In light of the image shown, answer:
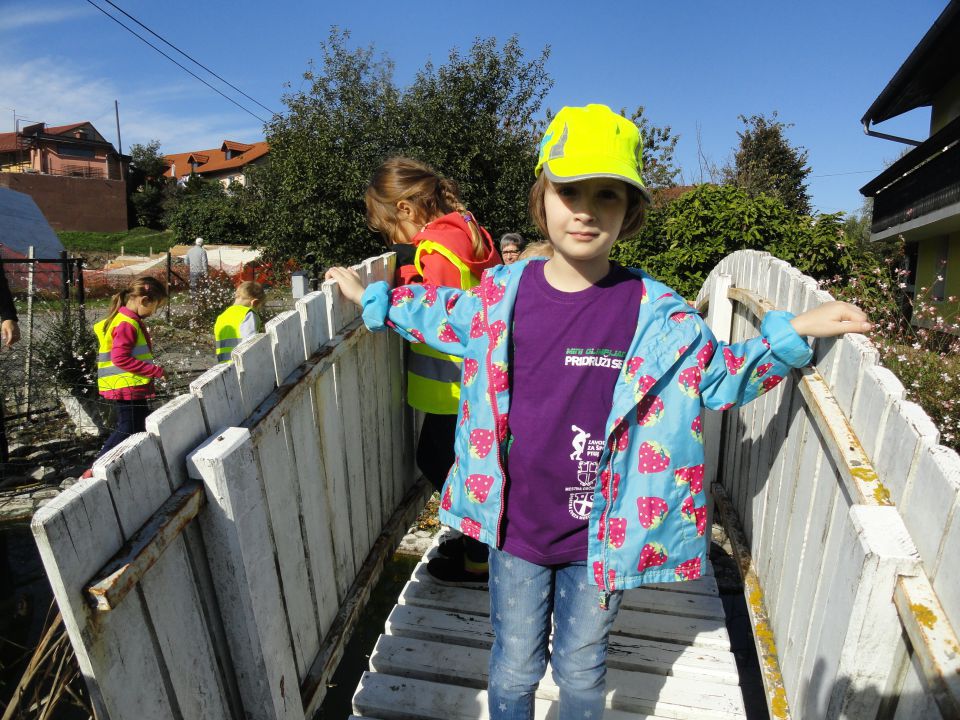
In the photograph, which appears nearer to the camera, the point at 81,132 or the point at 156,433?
the point at 156,433

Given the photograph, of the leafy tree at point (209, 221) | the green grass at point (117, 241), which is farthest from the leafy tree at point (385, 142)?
the green grass at point (117, 241)

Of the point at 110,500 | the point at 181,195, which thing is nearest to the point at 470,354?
the point at 110,500

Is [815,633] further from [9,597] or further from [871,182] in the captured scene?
[871,182]

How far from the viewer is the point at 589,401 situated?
162 centimetres

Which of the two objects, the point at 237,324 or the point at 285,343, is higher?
the point at 285,343

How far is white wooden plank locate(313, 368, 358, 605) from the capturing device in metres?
2.08

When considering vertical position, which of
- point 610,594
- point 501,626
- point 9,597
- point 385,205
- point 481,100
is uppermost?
point 481,100

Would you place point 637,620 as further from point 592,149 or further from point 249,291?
point 249,291

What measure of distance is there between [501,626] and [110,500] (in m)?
1.13

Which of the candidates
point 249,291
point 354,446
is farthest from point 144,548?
point 249,291

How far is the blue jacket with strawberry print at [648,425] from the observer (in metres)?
1.60

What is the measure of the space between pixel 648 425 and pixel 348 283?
1112 mm

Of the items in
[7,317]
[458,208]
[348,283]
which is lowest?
[7,317]

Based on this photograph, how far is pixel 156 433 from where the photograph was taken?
4.03 feet
